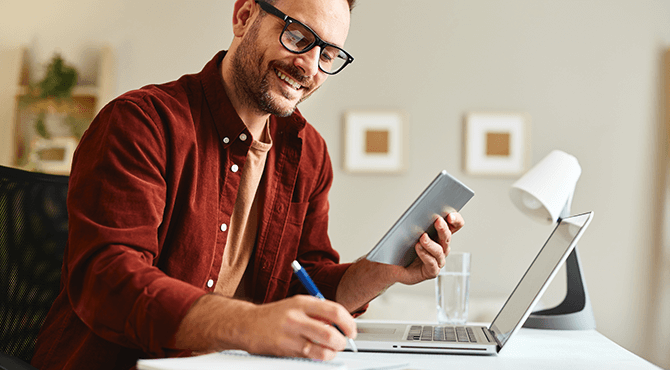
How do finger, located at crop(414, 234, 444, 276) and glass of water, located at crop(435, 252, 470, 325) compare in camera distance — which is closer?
finger, located at crop(414, 234, 444, 276)

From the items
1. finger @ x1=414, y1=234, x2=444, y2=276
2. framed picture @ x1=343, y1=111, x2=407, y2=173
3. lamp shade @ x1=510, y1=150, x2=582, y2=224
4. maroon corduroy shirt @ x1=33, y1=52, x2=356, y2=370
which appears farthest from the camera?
framed picture @ x1=343, y1=111, x2=407, y2=173

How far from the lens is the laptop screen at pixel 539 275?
969 mm

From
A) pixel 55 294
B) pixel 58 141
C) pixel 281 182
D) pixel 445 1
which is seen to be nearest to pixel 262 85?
pixel 281 182

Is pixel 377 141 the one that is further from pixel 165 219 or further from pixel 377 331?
pixel 165 219

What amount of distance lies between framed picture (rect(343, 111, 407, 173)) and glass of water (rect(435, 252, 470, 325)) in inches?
60.6

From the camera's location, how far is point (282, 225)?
1294mm

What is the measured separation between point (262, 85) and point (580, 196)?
2140mm

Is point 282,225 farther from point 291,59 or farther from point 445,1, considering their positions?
point 445,1

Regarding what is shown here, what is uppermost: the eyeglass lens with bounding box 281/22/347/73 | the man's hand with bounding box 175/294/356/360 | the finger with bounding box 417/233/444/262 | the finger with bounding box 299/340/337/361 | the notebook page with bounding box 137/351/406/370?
the eyeglass lens with bounding box 281/22/347/73

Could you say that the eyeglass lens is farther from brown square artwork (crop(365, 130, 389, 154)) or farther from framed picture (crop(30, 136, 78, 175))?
framed picture (crop(30, 136, 78, 175))

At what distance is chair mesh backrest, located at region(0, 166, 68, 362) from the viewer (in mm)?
1148

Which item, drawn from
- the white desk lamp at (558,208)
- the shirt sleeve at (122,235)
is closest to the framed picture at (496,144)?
the white desk lamp at (558,208)

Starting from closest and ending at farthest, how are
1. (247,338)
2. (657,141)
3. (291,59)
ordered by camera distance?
(247,338), (291,59), (657,141)

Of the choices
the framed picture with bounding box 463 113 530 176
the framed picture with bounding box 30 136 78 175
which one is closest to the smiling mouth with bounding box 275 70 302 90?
the framed picture with bounding box 463 113 530 176
